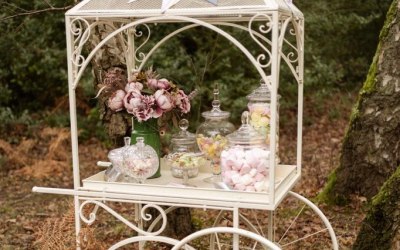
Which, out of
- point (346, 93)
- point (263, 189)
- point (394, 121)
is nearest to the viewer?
point (263, 189)

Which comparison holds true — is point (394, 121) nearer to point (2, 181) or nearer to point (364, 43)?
point (2, 181)

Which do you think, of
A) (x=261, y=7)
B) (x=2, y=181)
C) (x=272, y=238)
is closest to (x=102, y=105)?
(x=272, y=238)

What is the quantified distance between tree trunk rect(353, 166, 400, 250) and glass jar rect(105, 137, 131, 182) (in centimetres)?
129

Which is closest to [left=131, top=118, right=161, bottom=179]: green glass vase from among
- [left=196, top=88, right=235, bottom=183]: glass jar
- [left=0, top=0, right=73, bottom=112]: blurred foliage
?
[left=196, top=88, right=235, bottom=183]: glass jar

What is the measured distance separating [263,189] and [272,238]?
82cm

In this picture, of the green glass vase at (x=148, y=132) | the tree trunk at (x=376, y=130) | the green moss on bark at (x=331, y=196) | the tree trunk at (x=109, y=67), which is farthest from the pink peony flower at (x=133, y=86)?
the green moss on bark at (x=331, y=196)

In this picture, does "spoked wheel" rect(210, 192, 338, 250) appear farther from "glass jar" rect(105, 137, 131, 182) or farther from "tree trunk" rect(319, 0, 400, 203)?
"glass jar" rect(105, 137, 131, 182)

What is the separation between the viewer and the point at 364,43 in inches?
376

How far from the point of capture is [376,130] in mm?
4047

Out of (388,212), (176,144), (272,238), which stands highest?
(176,144)

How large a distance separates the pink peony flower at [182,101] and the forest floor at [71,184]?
68 cm

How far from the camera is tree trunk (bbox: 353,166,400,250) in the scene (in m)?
2.69

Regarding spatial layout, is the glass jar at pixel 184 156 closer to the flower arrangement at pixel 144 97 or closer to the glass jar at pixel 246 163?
the flower arrangement at pixel 144 97

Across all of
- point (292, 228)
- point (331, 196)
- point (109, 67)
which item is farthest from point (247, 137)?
point (331, 196)
